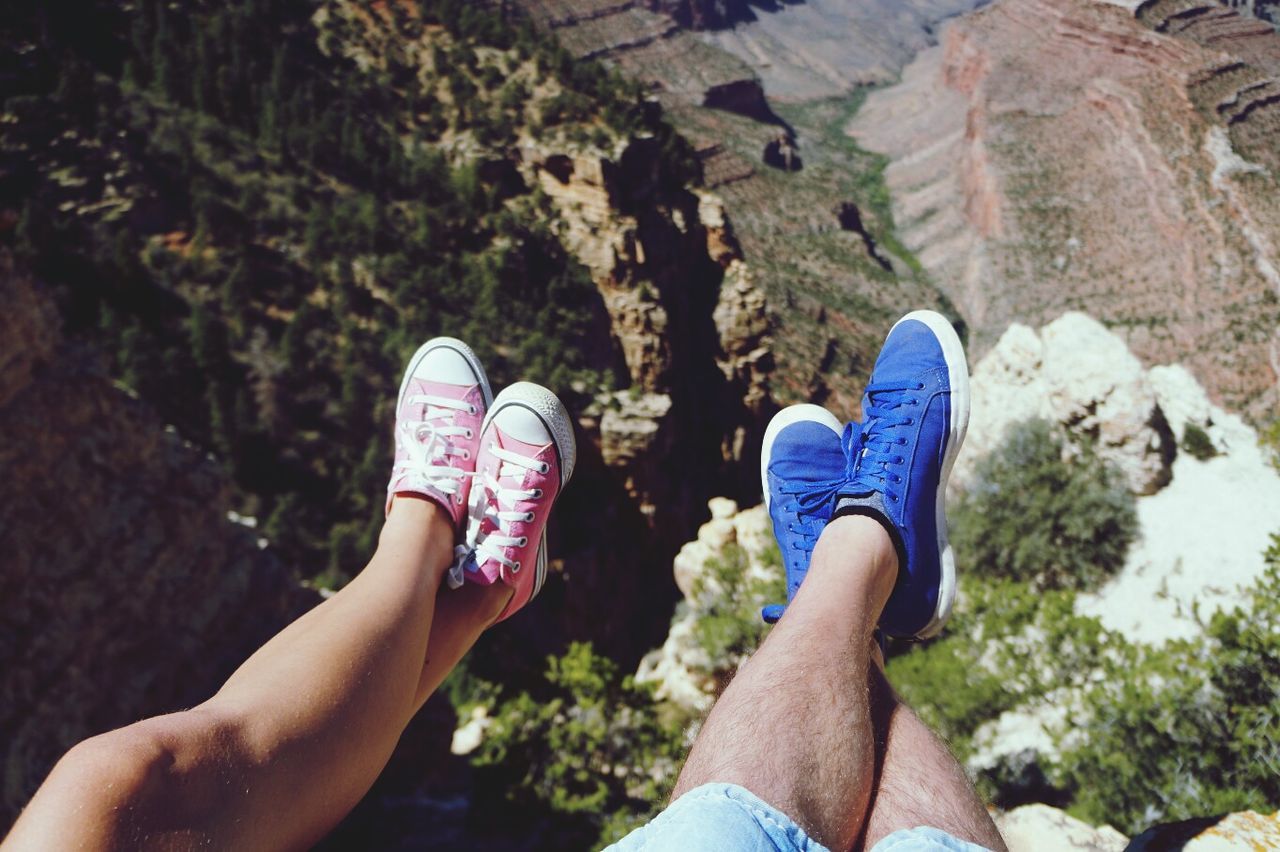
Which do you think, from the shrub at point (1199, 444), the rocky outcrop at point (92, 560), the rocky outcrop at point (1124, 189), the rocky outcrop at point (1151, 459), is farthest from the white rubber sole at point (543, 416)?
the rocky outcrop at point (1124, 189)

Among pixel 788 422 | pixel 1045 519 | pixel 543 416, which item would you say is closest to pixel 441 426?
pixel 543 416

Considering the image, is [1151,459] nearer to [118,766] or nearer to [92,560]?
[118,766]

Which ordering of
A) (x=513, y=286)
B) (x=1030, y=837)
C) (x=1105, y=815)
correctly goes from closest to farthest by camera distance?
(x=1030, y=837) < (x=1105, y=815) < (x=513, y=286)

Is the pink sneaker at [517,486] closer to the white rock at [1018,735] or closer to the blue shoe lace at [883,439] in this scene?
the blue shoe lace at [883,439]

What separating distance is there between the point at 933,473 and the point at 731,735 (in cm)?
167

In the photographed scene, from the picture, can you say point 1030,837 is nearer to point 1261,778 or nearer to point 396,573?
point 1261,778

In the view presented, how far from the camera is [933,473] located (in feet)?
9.94

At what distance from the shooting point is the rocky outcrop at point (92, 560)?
287 inches

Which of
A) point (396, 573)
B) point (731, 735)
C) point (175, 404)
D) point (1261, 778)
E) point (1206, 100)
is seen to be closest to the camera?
point (731, 735)

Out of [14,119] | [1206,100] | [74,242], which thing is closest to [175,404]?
[74,242]

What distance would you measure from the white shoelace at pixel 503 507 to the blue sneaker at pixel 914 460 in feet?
4.51

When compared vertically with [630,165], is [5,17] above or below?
above

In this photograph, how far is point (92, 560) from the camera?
8.12 m

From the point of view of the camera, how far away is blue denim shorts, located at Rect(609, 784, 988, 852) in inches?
56.1
